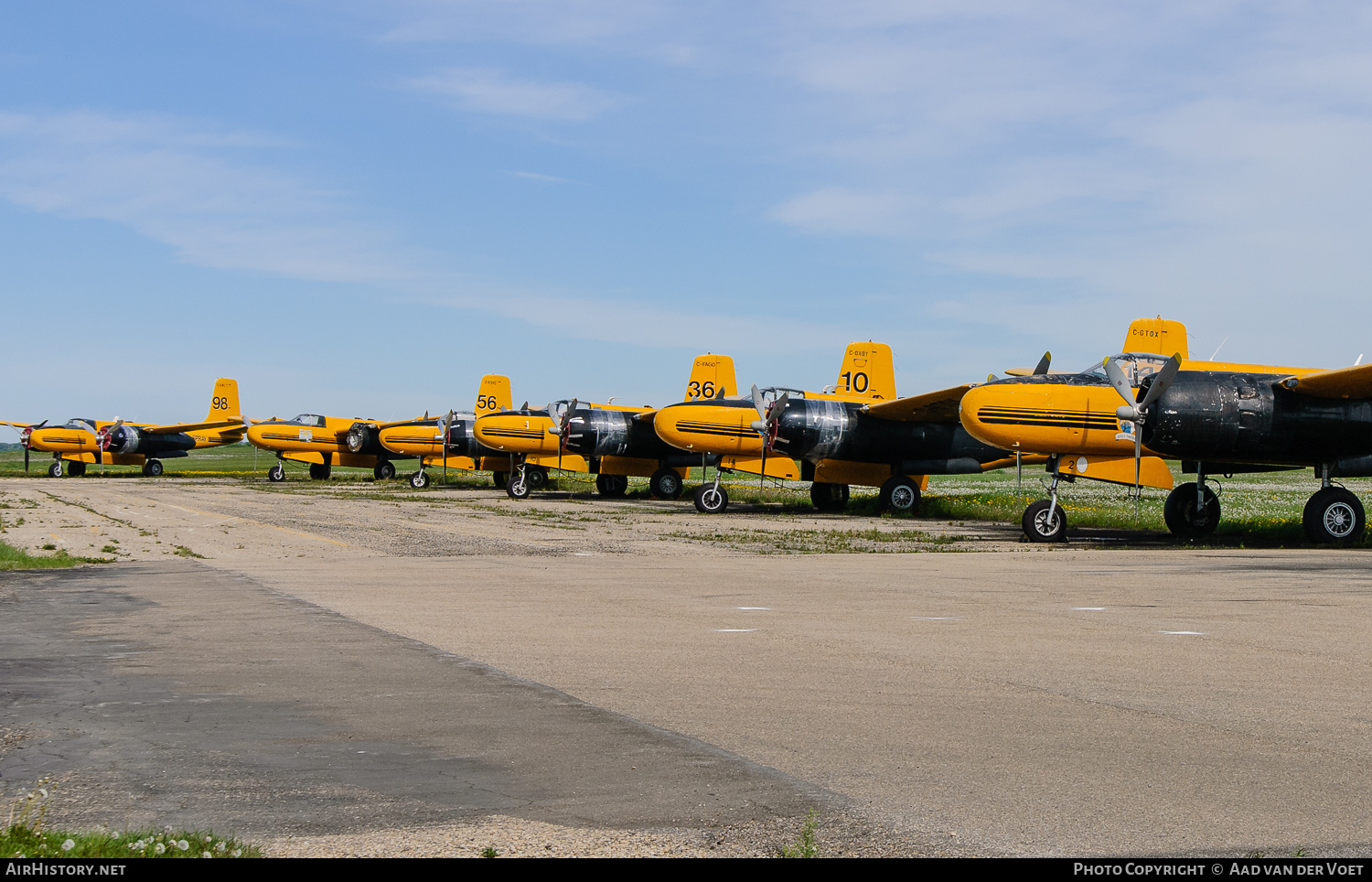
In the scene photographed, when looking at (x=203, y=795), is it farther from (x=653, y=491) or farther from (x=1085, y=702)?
(x=653, y=491)

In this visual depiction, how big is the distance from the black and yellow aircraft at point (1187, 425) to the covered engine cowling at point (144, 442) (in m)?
50.0

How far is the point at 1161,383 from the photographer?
1814 centimetres

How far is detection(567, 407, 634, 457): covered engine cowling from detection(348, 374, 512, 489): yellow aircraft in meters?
8.16

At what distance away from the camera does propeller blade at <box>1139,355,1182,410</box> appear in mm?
17812

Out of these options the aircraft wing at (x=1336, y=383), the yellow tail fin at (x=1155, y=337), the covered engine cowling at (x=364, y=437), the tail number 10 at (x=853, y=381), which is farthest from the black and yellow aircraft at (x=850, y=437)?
the covered engine cowling at (x=364, y=437)

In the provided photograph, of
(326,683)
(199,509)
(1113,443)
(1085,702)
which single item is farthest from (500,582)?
(199,509)

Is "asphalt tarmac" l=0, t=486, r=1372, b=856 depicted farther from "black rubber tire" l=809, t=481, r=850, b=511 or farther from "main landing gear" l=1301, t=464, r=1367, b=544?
"black rubber tire" l=809, t=481, r=850, b=511

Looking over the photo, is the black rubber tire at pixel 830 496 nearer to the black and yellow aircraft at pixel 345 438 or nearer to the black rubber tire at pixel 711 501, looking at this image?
the black rubber tire at pixel 711 501

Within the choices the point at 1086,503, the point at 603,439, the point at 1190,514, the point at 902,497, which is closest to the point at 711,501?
the point at 902,497

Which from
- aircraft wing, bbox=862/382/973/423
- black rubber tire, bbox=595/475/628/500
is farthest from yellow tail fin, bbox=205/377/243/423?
aircraft wing, bbox=862/382/973/423

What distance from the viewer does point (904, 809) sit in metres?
4.22

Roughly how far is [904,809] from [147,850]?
2.53 m

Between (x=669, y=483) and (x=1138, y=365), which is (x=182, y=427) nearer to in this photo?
(x=669, y=483)

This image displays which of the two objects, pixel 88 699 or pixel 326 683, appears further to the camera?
pixel 326 683
